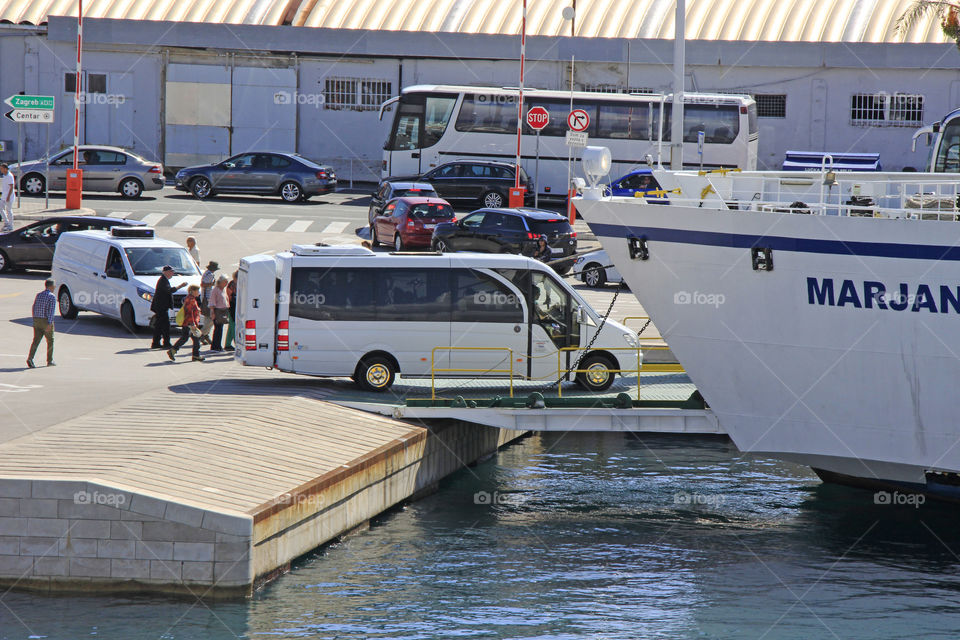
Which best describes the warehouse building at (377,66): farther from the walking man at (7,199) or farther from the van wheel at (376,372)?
the van wheel at (376,372)

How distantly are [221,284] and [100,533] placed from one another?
978 cm

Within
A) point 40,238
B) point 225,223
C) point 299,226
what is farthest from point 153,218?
point 40,238

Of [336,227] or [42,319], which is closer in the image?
[42,319]

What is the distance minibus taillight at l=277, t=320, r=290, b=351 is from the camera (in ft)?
56.7

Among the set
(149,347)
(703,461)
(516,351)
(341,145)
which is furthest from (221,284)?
(341,145)

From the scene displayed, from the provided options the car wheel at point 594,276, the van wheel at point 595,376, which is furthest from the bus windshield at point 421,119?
the van wheel at point 595,376

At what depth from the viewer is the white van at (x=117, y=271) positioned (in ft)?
76.5

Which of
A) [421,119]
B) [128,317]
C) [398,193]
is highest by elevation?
[421,119]

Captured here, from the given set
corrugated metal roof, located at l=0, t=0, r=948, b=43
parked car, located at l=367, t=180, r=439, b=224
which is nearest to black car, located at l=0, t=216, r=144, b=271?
parked car, located at l=367, t=180, r=439, b=224

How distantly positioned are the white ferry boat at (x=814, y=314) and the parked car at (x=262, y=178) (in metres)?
23.6

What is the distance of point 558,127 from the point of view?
3872 cm

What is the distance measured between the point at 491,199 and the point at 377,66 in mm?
11493

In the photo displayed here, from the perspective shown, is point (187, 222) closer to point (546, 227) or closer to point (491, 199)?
point (491, 199)

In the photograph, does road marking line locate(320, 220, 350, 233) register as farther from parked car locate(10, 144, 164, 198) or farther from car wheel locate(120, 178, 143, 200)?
car wheel locate(120, 178, 143, 200)
